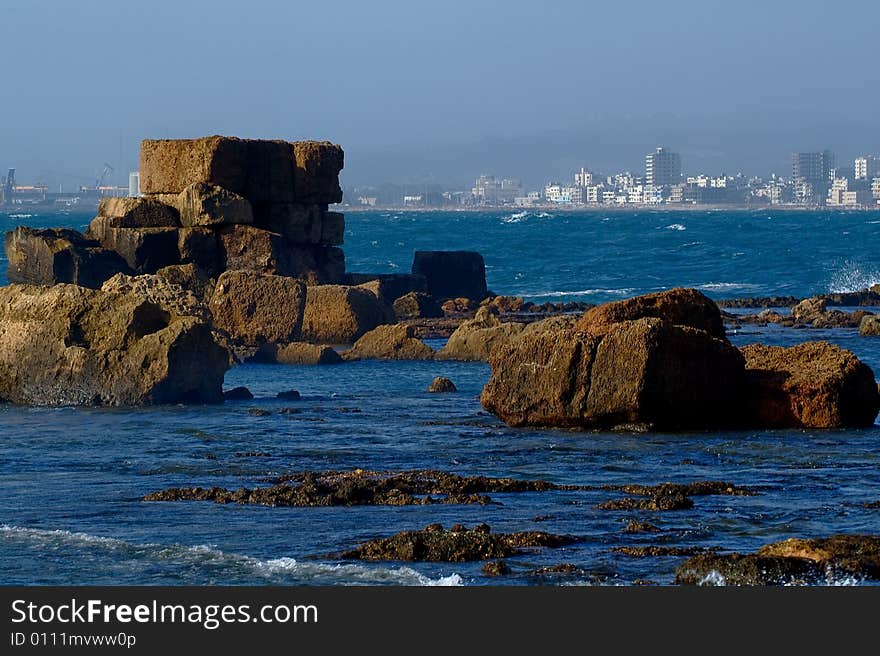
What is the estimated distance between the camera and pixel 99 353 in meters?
22.3

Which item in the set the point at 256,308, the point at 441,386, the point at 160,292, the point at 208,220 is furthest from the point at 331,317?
the point at 441,386

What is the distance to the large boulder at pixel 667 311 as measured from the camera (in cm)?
2077

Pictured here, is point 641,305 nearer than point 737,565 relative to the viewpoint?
No

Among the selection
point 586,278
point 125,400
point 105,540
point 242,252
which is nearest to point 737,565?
point 105,540

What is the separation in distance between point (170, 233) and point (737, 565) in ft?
90.8

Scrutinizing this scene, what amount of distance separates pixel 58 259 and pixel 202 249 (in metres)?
3.12

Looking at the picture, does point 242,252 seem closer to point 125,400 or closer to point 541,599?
point 125,400

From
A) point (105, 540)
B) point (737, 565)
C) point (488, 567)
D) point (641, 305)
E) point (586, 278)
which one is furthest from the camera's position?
point (586, 278)

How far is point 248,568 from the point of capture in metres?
11.8

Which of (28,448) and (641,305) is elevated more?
(641,305)

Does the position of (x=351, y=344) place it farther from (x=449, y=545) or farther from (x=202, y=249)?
(x=449, y=545)

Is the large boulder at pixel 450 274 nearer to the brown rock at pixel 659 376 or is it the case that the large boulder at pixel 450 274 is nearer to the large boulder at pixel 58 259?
the large boulder at pixel 58 259

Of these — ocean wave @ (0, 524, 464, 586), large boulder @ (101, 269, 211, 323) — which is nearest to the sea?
ocean wave @ (0, 524, 464, 586)

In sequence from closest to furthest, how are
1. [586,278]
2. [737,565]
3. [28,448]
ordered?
[737,565] → [28,448] → [586,278]
